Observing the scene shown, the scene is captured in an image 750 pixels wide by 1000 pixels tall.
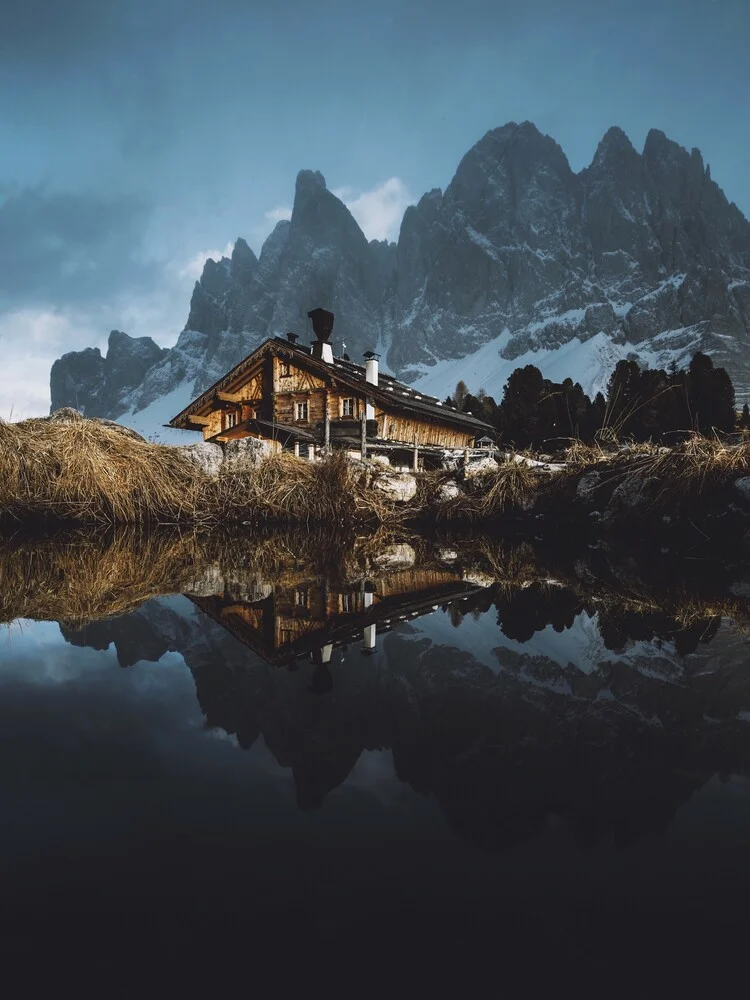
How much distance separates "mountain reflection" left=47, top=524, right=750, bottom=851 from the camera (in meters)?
1.03

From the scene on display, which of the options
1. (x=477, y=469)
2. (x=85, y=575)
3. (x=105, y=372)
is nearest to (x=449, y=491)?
(x=477, y=469)

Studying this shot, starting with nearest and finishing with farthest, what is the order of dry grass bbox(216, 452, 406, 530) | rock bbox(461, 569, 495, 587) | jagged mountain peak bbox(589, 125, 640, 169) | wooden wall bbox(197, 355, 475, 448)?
rock bbox(461, 569, 495, 587) → dry grass bbox(216, 452, 406, 530) → wooden wall bbox(197, 355, 475, 448) → jagged mountain peak bbox(589, 125, 640, 169)

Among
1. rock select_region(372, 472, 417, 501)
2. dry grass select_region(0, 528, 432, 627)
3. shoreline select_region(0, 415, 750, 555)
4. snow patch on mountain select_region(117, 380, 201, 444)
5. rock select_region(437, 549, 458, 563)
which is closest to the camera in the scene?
dry grass select_region(0, 528, 432, 627)

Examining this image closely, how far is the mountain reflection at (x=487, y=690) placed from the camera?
1.03 metres

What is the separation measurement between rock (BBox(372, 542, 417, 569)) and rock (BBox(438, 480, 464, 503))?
2.12 metres

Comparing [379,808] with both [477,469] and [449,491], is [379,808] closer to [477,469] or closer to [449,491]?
[449,491]

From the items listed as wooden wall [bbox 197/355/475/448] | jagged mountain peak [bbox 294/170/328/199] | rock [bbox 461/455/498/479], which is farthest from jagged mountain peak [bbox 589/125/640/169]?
rock [bbox 461/455/498/479]

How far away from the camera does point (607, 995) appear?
602 millimetres

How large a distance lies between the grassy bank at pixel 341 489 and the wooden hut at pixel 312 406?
11.6 m

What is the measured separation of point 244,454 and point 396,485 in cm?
237

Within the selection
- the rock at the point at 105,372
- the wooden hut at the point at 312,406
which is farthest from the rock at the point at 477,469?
the rock at the point at 105,372


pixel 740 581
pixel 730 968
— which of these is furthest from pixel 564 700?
pixel 740 581

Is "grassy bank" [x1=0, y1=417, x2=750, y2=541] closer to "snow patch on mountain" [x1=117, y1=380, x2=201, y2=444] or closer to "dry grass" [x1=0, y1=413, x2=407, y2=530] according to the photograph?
"dry grass" [x1=0, y1=413, x2=407, y2=530]

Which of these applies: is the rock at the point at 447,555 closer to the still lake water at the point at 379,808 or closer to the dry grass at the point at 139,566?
the dry grass at the point at 139,566
